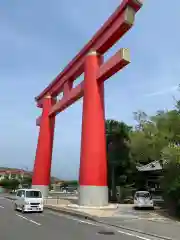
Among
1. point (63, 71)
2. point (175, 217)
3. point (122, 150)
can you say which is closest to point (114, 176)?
point (122, 150)

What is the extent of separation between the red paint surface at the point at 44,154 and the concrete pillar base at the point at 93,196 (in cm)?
1371

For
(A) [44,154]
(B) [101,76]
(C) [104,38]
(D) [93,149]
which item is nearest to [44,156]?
(A) [44,154]

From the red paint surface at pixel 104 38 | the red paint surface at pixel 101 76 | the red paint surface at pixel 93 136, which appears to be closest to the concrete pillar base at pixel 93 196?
the red paint surface at pixel 93 136

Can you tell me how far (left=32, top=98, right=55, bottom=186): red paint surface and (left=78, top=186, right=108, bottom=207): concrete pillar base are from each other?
13714mm

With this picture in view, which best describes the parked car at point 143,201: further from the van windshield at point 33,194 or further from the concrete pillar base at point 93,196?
the van windshield at point 33,194

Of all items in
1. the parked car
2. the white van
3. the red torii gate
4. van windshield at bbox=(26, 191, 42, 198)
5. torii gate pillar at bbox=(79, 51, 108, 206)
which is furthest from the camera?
torii gate pillar at bbox=(79, 51, 108, 206)

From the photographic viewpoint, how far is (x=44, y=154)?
41.9 metres

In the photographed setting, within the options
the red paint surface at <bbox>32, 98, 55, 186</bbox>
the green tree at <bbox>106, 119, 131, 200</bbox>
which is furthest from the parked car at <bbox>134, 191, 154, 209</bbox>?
the red paint surface at <bbox>32, 98, 55, 186</bbox>

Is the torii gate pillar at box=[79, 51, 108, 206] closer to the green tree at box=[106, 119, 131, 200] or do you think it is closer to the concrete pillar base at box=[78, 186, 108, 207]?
the concrete pillar base at box=[78, 186, 108, 207]

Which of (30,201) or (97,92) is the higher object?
(97,92)

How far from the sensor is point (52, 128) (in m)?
43.0

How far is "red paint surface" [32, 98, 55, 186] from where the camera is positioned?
137 feet

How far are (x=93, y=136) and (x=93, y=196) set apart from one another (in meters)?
4.73

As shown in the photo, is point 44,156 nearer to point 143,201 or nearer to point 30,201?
point 143,201
